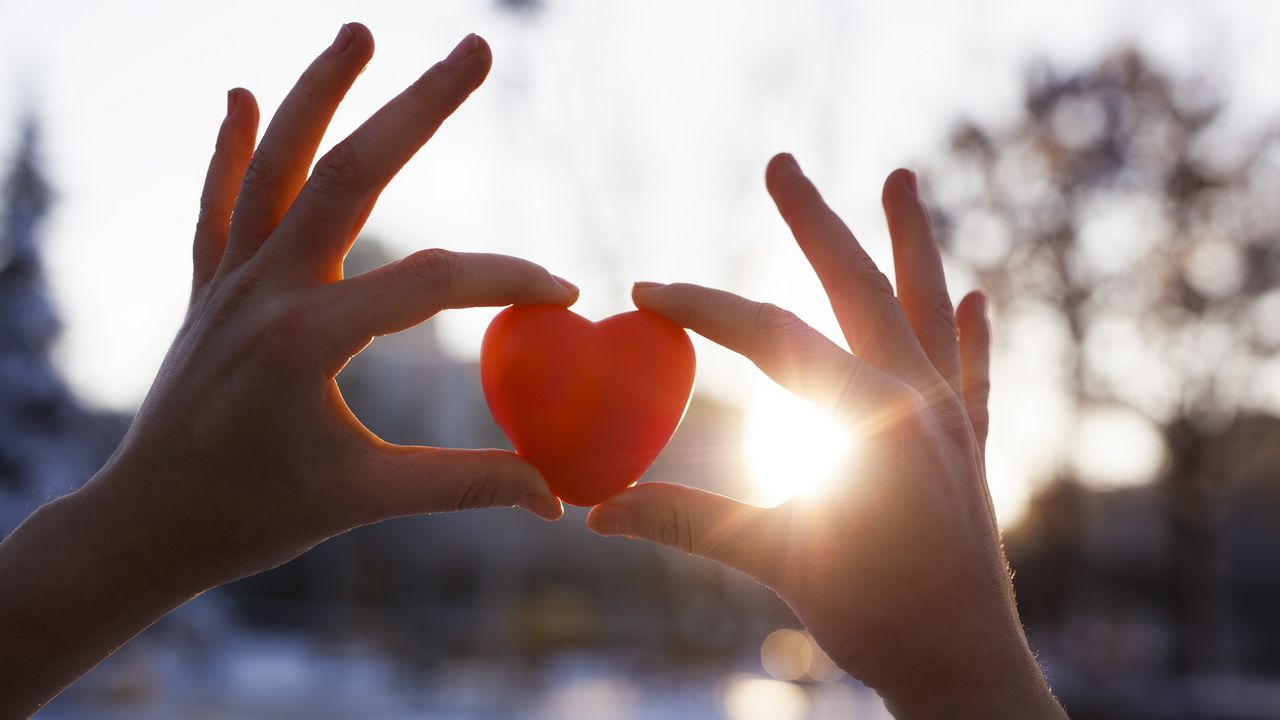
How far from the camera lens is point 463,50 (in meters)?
1.59

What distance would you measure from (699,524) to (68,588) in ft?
3.11

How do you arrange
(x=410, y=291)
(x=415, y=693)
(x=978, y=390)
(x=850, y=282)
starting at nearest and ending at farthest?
1. (x=410, y=291)
2. (x=850, y=282)
3. (x=978, y=390)
4. (x=415, y=693)

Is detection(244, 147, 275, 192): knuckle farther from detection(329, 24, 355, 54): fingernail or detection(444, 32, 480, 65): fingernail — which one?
detection(444, 32, 480, 65): fingernail

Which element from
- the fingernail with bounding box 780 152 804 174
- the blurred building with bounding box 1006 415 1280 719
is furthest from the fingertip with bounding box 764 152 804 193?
the blurred building with bounding box 1006 415 1280 719

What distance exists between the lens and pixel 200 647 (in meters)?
17.2

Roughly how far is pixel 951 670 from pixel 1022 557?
2797 cm

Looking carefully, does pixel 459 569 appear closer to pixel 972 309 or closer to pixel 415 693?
pixel 415 693

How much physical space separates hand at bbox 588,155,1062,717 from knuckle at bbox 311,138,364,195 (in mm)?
596

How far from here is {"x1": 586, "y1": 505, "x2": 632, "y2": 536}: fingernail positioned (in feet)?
5.65

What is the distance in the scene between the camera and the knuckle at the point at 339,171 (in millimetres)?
1483

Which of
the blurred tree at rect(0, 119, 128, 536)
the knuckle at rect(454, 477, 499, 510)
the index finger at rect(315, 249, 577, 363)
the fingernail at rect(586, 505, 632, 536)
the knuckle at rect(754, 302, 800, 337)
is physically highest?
the blurred tree at rect(0, 119, 128, 536)

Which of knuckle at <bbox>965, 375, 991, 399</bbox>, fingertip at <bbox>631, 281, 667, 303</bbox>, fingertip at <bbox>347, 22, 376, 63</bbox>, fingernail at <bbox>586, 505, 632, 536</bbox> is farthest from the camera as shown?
knuckle at <bbox>965, 375, 991, 399</bbox>

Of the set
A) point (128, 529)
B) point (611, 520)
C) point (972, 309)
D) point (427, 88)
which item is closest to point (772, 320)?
point (611, 520)

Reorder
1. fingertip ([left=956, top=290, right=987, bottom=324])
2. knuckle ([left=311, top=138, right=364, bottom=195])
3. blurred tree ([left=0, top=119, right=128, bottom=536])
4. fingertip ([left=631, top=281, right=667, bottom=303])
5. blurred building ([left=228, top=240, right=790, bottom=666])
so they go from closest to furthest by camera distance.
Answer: knuckle ([left=311, top=138, right=364, bottom=195])
fingertip ([left=631, top=281, right=667, bottom=303])
fingertip ([left=956, top=290, right=987, bottom=324])
blurred tree ([left=0, top=119, right=128, bottom=536])
blurred building ([left=228, top=240, right=790, bottom=666])
